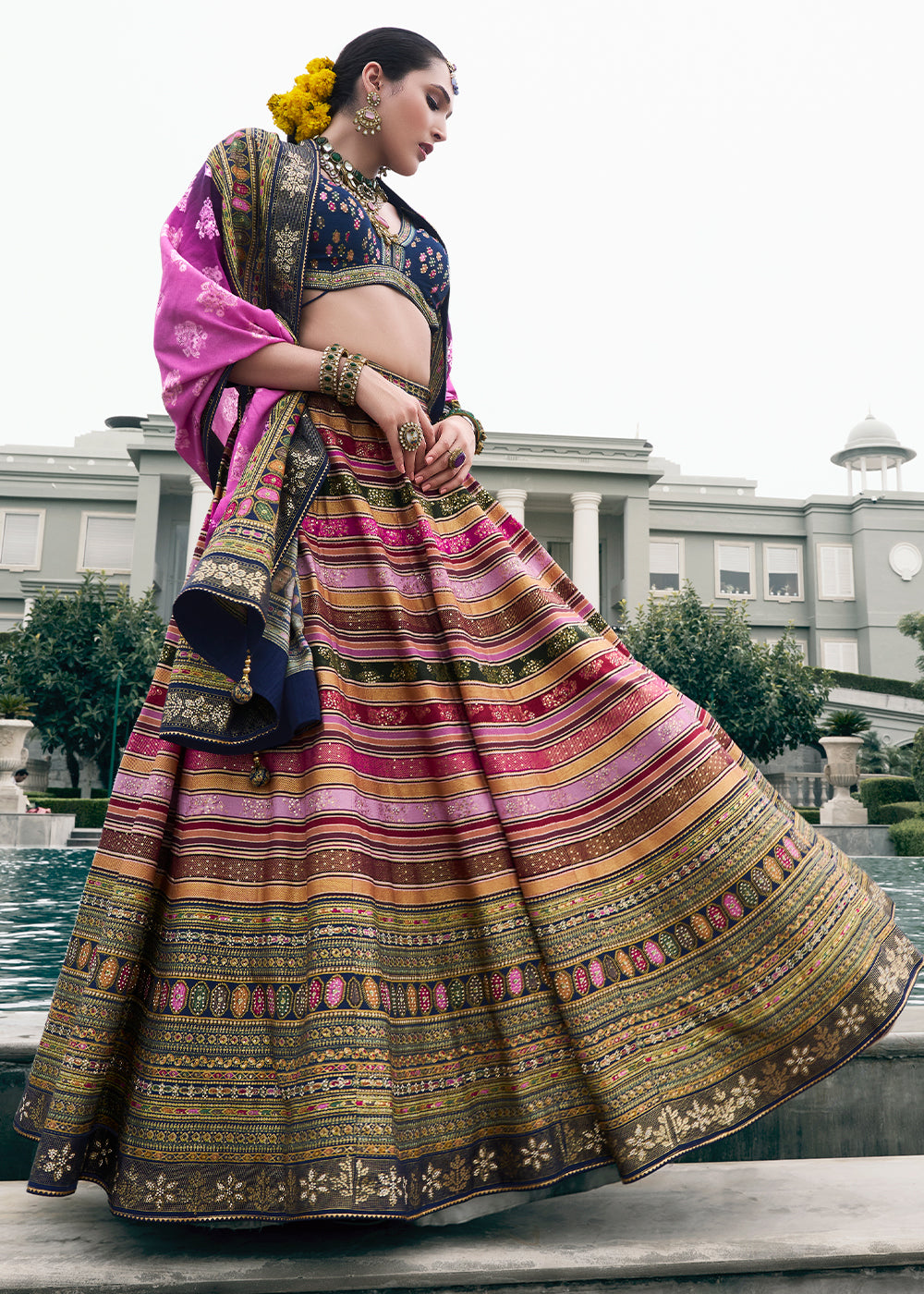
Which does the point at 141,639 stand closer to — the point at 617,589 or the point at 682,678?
the point at 682,678

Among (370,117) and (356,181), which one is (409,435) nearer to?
(356,181)

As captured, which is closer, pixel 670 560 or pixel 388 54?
pixel 388 54

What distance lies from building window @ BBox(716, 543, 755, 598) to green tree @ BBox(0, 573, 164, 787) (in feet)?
61.0

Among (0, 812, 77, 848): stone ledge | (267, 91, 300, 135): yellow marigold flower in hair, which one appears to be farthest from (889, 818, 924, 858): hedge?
(267, 91, 300, 135): yellow marigold flower in hair

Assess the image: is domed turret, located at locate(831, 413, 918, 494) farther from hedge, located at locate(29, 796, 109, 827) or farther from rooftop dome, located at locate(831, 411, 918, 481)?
hedge, located at locate(29, 796, 109, 827)

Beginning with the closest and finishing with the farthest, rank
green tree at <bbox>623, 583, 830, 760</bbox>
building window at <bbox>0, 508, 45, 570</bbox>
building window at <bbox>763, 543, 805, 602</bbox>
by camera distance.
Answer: green tree at <bbox>623, 583, 830, 760</bbox>, building window at <bbox>0, 508, 45, 570</bbox>, building window at <bbox>763, 543, 805, 602</bbox>

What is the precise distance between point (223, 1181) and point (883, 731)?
1171 inches

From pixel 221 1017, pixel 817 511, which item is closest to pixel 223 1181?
pixel 221 1017

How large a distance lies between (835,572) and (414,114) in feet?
109

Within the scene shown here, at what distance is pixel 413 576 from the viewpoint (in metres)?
1.54

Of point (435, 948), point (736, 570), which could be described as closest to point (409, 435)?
point (435, 948)

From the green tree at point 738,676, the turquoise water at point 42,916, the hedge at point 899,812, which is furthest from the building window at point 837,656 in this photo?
the turquoise water at point 42,916

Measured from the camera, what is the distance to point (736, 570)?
3303 cm

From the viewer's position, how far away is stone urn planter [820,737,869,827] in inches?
677
